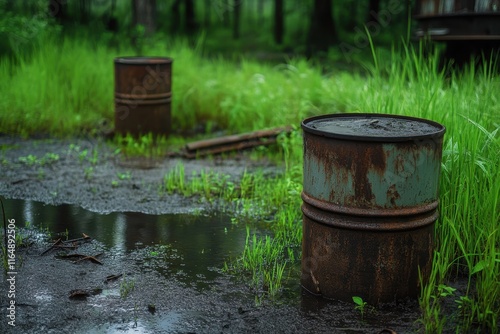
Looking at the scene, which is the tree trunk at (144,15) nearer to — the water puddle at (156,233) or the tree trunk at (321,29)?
the water puddle at (156,233)

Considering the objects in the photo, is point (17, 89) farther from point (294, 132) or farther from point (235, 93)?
point (294, 132)

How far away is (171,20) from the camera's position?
79.9 feet

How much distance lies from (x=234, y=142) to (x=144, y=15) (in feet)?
15.6

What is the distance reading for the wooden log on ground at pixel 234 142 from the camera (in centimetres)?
733

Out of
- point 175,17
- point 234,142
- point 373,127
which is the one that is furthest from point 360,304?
point 175,17

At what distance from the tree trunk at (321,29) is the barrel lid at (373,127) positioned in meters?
14.3

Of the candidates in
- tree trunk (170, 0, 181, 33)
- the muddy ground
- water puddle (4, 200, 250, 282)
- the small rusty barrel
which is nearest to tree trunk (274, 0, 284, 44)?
tree trunk (170, 0, 181, 33)

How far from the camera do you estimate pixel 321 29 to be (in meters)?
18.3

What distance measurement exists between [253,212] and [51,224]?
160 centimetres

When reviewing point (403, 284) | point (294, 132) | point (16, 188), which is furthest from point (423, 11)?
point (403, 284)

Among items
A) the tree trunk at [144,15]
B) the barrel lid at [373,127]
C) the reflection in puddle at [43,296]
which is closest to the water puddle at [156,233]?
the reflection in puddle at [43,296]

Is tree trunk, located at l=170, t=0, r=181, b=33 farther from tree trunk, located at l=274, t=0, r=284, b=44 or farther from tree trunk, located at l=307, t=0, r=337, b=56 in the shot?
tree trunk, located at l=307, t=0, r=337, b=56

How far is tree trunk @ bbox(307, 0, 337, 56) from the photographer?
18.2 meters

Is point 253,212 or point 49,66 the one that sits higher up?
point 49,66
